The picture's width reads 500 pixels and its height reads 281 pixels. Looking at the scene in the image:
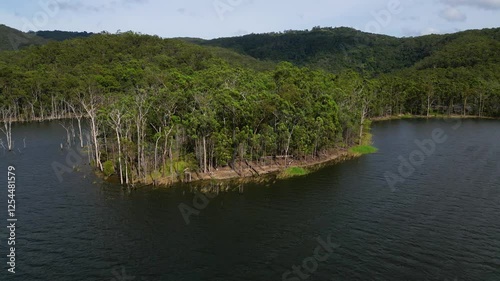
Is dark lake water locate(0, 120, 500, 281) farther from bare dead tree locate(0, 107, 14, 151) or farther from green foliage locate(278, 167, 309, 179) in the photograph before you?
bare dead tree locate(0, 107, 14, 151)

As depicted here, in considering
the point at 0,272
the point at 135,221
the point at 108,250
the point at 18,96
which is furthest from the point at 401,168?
the point at 18,96

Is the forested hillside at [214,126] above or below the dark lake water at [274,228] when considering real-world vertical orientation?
above

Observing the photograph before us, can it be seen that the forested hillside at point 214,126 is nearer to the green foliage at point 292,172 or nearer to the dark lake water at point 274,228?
the green foliage at point 292,172

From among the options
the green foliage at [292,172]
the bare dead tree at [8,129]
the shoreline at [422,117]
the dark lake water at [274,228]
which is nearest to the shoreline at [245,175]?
the green foliage at [292,172]

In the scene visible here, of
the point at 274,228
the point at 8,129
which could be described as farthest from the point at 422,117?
the point at 8,129

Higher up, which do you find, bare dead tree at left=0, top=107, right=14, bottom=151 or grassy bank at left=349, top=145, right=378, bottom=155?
bare dead tree at left=0, top=107, right=14, bottom=151

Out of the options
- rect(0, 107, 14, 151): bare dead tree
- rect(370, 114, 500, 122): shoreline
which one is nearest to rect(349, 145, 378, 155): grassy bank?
rect(370, 114, 500, 122): shoreline

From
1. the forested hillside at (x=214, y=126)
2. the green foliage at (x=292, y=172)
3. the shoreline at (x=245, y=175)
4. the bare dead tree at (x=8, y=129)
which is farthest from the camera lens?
the bare dead tree at (x=8, y=129)

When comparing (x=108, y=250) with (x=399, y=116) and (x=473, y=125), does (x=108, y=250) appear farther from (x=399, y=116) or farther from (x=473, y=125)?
(x=399, y=116)
